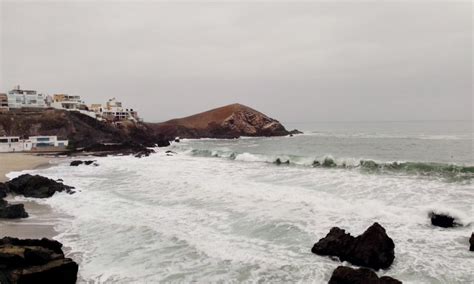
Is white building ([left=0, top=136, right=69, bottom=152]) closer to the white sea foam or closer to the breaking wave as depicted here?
the breaking wave

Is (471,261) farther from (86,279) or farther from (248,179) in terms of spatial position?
(248,179)

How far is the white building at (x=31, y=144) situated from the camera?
149ft

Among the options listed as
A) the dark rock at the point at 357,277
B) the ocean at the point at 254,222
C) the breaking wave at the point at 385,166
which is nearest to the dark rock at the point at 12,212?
the ocean at the point at 254,222

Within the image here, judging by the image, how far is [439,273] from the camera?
8.23 m

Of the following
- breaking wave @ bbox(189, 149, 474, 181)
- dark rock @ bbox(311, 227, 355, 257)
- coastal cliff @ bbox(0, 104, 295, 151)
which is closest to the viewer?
dark rock @ bbox(311, 227, 355, 257)

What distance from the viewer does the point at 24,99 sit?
6706cm

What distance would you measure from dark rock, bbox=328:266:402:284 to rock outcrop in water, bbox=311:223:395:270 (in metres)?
1.27

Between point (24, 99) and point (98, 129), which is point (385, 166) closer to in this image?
point (98, 129)

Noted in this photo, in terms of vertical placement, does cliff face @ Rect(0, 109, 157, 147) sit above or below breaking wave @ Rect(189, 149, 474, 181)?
above

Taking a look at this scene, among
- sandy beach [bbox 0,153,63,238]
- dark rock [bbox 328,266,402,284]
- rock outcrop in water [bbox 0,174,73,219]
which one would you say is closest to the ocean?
sandy beach [bbox 0,153,63,238]

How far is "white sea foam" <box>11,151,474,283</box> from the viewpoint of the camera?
8.50m

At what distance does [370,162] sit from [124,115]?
6961 centimetres

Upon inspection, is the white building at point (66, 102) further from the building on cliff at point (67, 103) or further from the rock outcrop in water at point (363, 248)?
the rock outcrop in water at point (363, 248)

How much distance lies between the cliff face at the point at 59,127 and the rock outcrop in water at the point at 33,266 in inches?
1857
